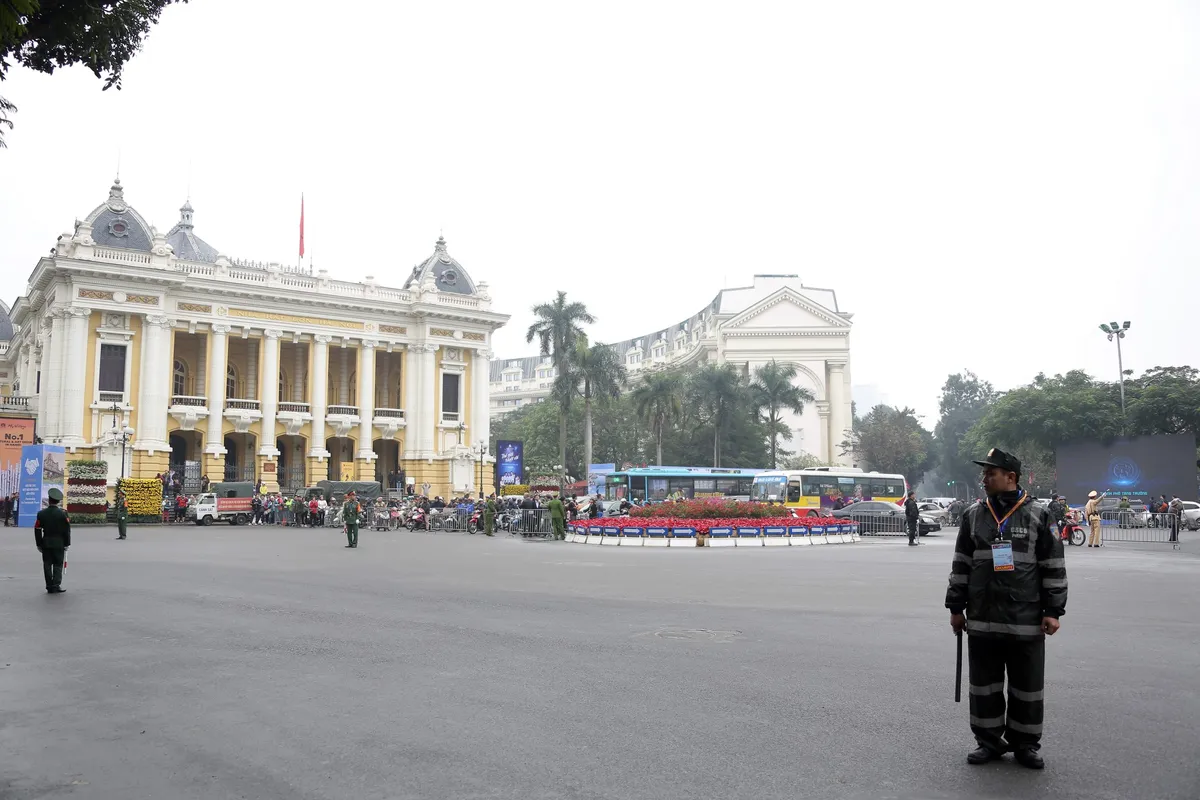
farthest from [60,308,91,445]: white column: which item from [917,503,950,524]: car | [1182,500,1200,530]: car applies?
[1182,500,1200,530]: car

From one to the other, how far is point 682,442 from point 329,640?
210 feet

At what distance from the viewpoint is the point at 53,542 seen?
13.0 meters

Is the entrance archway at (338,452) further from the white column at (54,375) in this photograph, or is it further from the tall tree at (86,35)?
the tall tree at (86,35)

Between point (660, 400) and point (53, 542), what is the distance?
55145 millimetres

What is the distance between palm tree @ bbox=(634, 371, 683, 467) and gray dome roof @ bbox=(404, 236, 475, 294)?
585 inches

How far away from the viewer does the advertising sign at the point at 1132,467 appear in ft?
152

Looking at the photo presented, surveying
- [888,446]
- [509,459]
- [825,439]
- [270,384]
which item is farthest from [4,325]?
[888,446]

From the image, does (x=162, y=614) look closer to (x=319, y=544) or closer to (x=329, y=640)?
(x=329, y=640)

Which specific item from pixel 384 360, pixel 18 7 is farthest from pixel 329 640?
pixel 384 360

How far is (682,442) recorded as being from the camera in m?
72.6

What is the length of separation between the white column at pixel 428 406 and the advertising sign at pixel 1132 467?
38.5 m

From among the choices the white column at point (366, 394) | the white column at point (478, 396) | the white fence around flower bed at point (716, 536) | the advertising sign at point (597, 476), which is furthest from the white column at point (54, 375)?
the white fence around flower bed at point (716, 536)

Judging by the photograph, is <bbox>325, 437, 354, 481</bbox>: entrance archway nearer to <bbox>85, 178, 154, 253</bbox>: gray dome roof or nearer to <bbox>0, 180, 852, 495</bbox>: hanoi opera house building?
<bbox>0, 180, 852, 495</bbox>: hanoi opera house building

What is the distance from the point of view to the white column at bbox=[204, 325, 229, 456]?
171 ft
